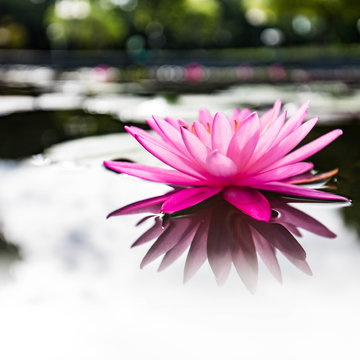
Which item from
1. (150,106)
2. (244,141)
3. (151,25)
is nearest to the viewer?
(244,141)

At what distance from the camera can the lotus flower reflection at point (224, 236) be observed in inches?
→ 26.8

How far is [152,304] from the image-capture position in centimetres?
58

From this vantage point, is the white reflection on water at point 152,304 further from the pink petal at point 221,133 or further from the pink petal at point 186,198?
the pink petal at point 221,133

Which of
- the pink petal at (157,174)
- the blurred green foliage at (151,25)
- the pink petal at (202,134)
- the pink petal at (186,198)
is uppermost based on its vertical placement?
the blurred green foliage at (151,25)

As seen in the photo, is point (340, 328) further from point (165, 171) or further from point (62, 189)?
point (62, 189)

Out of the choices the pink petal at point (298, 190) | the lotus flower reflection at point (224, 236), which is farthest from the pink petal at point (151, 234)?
the pink petal at point (298, 190)

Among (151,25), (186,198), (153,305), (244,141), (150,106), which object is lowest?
(153,305)

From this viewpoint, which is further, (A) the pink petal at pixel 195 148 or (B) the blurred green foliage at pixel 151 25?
(B) the blurred green foliage at pixel 151 25

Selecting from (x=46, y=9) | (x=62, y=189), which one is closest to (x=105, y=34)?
(x=46, y=9)

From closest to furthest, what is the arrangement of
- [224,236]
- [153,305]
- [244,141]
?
[153,305] < [224,236] < [244,141]

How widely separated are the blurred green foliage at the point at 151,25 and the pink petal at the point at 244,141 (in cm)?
1894

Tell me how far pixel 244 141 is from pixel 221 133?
0.04 m

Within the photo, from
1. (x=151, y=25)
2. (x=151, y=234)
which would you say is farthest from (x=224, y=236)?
Answer: (x=151, y=25)

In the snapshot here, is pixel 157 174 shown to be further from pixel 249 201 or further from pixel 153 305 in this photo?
pixel 153 305
